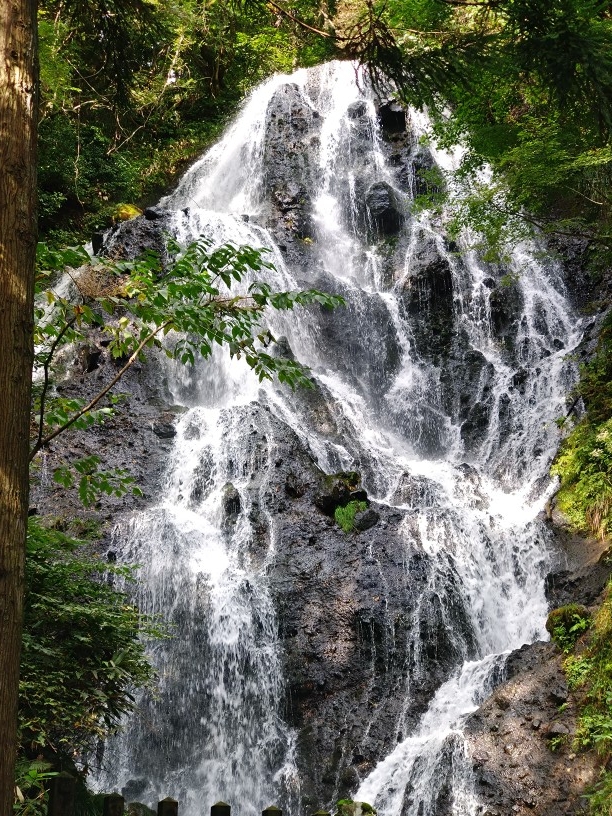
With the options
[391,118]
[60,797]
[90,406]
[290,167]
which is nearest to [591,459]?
[90,406]

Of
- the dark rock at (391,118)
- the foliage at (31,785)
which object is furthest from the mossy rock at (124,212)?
the foliage at (31,785)

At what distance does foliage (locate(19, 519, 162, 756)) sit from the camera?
4.45 metres

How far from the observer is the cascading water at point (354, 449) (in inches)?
353

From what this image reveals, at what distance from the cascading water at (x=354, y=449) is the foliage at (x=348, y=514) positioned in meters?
0.66

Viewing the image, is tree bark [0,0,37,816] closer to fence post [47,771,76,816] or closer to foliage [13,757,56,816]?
fence post [47,771,76,816]

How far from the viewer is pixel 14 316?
2.69 m

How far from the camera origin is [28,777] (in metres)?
3.43

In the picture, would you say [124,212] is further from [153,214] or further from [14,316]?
[14,316]

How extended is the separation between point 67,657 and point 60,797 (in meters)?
1.57

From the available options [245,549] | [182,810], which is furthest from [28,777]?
[245,549]

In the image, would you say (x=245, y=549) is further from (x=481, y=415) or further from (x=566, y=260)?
(x=566, y=260)

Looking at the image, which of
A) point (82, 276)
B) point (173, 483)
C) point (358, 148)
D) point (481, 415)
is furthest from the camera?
point (358, 148)

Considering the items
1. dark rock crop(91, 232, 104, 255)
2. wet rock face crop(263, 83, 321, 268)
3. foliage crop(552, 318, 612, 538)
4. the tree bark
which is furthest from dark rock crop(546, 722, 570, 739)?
dark rock crop(91, 232, 104, 255)

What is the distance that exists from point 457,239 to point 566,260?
8.26 ft
